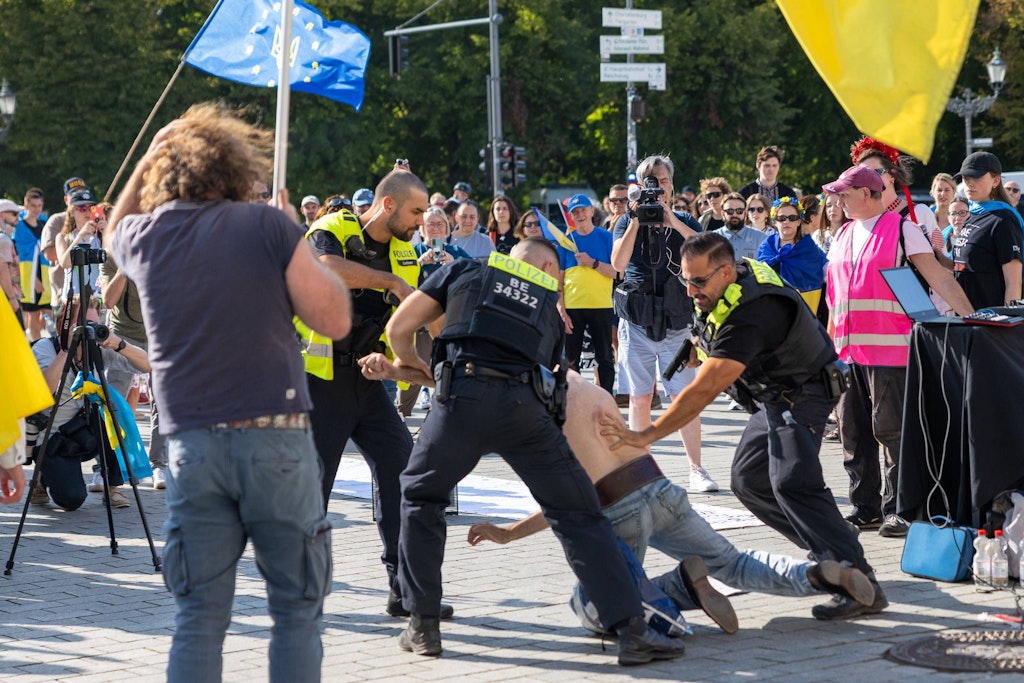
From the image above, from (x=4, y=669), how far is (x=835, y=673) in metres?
3.21

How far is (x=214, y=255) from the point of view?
4199mm

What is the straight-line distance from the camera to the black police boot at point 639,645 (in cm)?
561

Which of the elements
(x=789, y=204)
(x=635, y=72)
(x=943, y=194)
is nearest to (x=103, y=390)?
(x=789, y=204)

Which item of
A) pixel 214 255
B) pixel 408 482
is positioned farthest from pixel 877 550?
pixel 214 255

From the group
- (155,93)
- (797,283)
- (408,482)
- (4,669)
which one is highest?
(155,93)

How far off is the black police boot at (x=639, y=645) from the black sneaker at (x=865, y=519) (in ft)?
9.71

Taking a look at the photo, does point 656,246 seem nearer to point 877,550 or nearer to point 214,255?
point 877,550

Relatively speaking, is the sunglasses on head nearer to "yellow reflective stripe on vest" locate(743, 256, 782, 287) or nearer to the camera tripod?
"yellow reflective stripe on vest" locate(743, 256, 782, 287)

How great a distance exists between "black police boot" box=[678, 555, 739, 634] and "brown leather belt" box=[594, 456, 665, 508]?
0.36m

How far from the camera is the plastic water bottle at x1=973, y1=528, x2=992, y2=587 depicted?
6.61 metres

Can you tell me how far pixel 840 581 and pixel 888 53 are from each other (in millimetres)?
2173

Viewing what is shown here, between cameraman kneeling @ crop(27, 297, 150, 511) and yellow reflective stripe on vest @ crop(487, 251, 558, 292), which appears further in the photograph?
cameraman kneeling @ crop(27, 297, 150, 511)

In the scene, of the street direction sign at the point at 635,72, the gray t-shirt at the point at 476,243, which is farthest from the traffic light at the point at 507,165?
the gray t-shirt at the point at 476,243

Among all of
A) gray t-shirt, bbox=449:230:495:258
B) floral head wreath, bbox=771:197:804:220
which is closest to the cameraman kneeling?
floral head wreath, bbox=771:197:804:220
